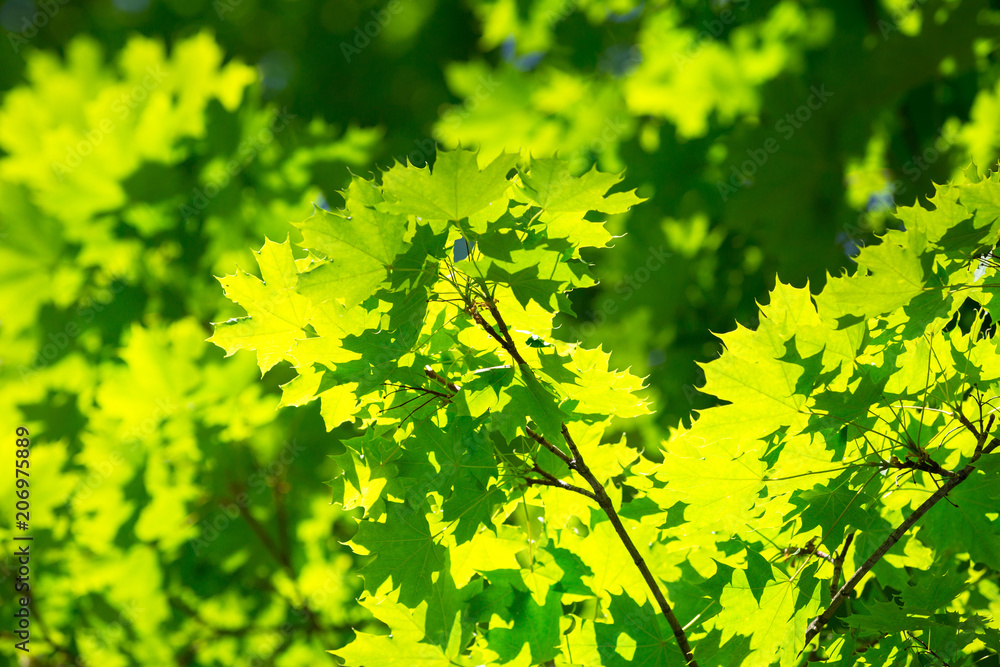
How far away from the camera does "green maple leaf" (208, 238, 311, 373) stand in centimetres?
100

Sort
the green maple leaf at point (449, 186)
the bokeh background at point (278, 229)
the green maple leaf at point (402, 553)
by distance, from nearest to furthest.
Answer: the green maple leaf at point (449, 186) < the green maple leaf at point (402, 553) < the bokeh background at point (278, 229)

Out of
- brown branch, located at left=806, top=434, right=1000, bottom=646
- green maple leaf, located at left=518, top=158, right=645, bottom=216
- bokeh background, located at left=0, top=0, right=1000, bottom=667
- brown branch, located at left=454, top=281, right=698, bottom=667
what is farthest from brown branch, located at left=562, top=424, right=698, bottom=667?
bokeh background, located at left=0, top=0, right=1000, bottom=667

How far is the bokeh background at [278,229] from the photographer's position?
2.32 meters

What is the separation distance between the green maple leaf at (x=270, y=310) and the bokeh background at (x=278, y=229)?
121 cm

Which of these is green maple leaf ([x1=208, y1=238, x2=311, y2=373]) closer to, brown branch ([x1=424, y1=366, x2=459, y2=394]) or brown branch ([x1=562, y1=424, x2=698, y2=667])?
brown branch ([x1=424, y1=366, x2=459, y2=394])

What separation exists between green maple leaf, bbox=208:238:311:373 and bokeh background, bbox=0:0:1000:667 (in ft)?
3.98

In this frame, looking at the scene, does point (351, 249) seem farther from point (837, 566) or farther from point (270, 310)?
point (837, 566)

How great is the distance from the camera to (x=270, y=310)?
100 centimetres

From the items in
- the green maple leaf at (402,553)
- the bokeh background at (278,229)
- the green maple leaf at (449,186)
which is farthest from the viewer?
the bokeh background at (278,229)

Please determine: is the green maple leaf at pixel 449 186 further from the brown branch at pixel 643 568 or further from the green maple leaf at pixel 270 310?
the brown branch at pixel 643 568

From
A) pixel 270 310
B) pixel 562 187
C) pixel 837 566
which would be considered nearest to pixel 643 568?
pixel 837 566

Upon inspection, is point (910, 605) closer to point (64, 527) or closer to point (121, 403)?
point (121, 403)

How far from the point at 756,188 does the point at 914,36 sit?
0.66 m

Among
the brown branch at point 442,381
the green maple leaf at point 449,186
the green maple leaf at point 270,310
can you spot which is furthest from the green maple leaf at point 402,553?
the green maple leaf at point 449,186
